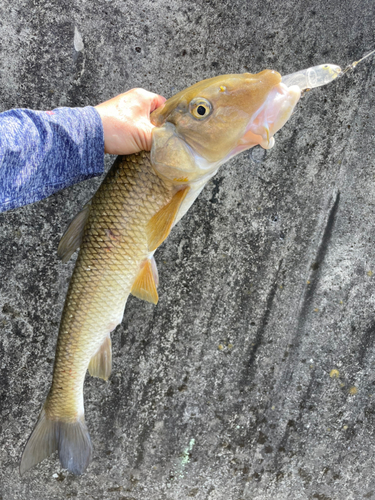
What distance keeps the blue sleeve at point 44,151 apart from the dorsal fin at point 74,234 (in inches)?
7.7

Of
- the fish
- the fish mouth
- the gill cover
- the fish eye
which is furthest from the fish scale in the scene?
the fish mouth

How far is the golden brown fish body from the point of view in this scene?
1.77m

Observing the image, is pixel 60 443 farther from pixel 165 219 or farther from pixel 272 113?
pixel 272 113

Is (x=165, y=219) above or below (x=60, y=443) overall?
above

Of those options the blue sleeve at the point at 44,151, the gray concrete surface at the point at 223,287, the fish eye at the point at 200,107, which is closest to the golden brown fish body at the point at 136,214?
the fish eye at the point at 200,107

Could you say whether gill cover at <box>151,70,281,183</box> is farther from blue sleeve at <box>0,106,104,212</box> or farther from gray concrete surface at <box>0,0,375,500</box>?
gray concrete surface at <box>0,0,375,500</box>

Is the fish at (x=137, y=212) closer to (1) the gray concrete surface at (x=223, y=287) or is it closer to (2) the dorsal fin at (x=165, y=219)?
(2) the dorsal fin at (x=165, y=219)

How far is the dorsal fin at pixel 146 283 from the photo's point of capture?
2.12 meters

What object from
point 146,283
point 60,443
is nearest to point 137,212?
point 146,283

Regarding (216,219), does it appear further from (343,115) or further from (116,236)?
(343,115)

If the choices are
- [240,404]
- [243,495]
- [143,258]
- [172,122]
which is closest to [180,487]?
[243,495]

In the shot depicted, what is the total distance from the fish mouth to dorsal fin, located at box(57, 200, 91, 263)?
3.29ft

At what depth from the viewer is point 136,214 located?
1.95 m

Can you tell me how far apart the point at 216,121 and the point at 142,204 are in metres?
0.58
